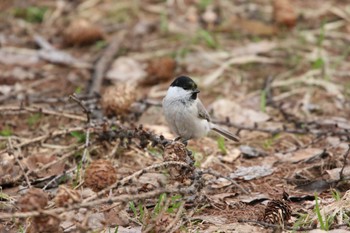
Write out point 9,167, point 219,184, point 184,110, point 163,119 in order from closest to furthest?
point 219,184 < point 9,167 < point 184,110 < point 163,119

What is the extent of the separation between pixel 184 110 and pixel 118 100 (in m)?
0.65

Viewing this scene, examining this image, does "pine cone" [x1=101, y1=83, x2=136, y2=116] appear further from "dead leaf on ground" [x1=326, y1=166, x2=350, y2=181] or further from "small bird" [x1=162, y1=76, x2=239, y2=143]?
"dead leaf on ground" [x1=326, y1=166, x2=350, y2=181]

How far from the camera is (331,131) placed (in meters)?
4.55

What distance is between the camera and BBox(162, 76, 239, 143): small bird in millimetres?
4363

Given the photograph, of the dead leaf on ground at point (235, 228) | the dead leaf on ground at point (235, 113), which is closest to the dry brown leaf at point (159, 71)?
the dead leaf on ground at point (235, 113)

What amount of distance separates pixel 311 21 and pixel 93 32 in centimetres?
263

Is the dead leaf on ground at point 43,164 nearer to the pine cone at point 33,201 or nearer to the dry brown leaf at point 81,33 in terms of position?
the pine cone at point 33,201

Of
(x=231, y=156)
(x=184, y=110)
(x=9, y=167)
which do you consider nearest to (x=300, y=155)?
(x=231, y=156)

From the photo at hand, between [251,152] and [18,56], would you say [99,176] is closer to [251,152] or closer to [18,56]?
[251,152]

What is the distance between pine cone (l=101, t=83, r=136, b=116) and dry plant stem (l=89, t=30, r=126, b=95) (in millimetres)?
450

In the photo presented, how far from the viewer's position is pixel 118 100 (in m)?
4.77

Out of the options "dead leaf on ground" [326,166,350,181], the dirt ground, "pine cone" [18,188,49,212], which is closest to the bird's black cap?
the dirt ground

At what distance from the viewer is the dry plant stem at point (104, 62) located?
5665 millimetres

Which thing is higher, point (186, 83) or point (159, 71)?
point (186, 83)
